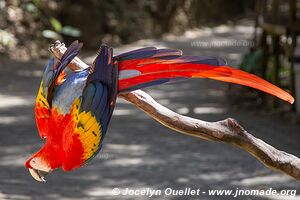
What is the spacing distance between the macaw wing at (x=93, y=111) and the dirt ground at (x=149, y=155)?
2.75 m

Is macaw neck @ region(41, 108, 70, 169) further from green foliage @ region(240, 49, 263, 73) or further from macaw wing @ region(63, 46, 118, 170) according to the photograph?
green foliage @ region(240, 49, 263, 73)

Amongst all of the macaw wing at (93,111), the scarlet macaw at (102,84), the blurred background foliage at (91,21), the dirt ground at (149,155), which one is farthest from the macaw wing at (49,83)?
the blurred background foliage at (91,21)

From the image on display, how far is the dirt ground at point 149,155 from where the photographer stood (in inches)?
201

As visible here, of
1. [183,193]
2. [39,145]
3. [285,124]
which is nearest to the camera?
[183,193]

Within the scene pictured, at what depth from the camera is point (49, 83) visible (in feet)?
7.09

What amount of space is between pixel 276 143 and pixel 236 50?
22.8 feet

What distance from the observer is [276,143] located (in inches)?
255

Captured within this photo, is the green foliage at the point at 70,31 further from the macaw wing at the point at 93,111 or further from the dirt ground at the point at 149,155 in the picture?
the macaw wing at the point at 93,111

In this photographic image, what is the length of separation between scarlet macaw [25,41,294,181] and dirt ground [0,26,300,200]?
8.92 ft

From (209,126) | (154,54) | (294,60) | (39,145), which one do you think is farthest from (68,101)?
(294,60)

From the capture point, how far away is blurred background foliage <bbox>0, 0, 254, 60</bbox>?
12.2 m

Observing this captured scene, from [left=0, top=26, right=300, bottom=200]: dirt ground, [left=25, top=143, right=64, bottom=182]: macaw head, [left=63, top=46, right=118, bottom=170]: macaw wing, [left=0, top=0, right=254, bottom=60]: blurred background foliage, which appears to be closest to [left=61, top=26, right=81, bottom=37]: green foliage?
[left=0, top=0, right=254, bottom=60]: blurred background foliage

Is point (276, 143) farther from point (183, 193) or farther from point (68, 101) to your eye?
point (68, 101)

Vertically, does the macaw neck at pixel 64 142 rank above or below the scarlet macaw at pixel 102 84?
below
